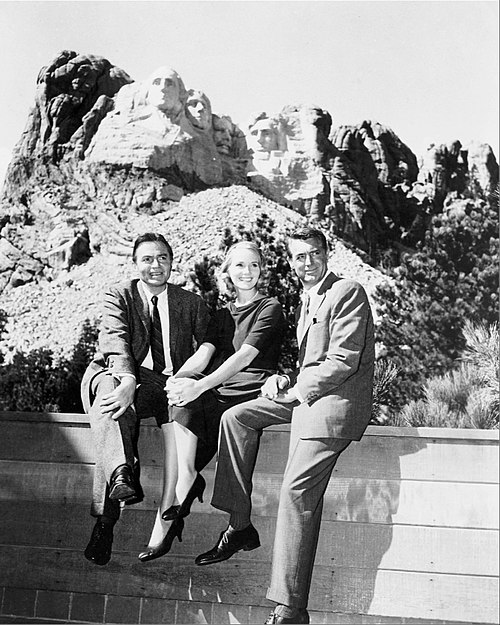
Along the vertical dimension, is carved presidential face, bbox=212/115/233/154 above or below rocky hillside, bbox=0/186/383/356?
above

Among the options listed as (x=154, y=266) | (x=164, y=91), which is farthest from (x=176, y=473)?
(x=164, y=91)

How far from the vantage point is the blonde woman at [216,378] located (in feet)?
11.9

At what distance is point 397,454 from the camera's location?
11.7ft

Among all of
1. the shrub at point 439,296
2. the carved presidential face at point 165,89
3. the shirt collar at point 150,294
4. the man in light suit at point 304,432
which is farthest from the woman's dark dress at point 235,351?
the carved presidential face at point 165,89

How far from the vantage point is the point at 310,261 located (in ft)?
12.8

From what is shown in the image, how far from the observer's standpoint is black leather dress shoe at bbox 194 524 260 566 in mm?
3537

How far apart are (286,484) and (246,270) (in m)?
1.16

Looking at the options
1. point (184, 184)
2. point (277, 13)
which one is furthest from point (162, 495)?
point (277, 13)

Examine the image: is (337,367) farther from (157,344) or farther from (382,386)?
(157,344)

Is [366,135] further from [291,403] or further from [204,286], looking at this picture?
[291,403]

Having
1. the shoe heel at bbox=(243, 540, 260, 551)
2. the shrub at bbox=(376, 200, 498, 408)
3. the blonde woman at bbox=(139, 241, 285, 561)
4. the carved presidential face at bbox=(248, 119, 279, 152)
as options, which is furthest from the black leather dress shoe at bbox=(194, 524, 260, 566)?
the carved presidential face at bbox=(248, 119, 279, 152)

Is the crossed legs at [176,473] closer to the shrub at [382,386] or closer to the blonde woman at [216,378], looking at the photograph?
the blonde woman at [216,378]

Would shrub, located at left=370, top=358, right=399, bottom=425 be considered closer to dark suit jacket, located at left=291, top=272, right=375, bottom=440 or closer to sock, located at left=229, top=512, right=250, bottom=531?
dark suit jacket, located at left=291, top=272, right=375, bottom=440

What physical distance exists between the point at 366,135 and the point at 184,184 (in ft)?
3.86
